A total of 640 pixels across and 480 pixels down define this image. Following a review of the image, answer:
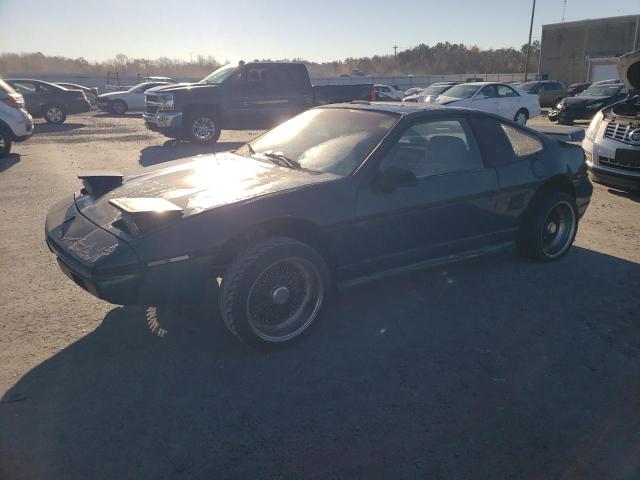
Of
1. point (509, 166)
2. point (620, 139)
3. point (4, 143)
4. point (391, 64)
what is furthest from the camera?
point (391, 64)

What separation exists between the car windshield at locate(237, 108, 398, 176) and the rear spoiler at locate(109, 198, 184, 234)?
44.0 inches

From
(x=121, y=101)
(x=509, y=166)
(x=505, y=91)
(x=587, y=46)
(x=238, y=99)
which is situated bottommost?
(x=509, y=166)

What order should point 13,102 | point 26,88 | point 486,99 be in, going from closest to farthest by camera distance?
point 13,102
point 486,99
point 26,88

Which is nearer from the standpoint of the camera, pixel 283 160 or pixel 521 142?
pixel 283 160

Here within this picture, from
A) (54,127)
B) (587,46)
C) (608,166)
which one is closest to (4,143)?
(54,127)

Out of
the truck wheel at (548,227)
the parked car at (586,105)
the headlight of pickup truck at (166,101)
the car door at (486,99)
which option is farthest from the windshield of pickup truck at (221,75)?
the parked car at (586,105)

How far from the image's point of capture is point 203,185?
128 inches

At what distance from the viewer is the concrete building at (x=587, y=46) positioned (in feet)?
129

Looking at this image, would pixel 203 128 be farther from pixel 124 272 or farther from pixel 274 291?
pixel 124 272

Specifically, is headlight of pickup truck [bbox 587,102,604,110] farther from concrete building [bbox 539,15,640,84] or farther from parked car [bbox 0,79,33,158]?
concrete building [bbox 539,15,640,84]

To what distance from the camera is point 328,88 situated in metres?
12.0

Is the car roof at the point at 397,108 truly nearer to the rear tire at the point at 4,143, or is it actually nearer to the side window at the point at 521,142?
the side window at the point at 521,142

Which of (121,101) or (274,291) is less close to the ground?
(121,101)

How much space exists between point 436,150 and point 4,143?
997 centimetres
